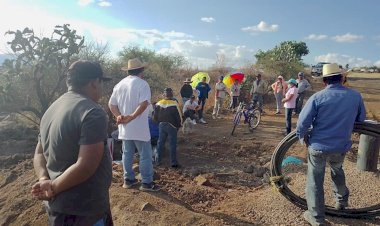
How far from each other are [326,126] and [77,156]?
9.44ft

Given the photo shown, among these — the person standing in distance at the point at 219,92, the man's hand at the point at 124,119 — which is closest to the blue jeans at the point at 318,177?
the man's hand at the point at 124,119

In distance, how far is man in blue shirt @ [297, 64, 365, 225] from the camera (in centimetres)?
411

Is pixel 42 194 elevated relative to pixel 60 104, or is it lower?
lower

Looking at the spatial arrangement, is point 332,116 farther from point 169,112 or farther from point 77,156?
point 169,112

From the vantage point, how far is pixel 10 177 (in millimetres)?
7414

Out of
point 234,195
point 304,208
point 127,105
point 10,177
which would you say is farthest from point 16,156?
point 304,208

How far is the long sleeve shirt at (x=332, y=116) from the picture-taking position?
4.09 meters

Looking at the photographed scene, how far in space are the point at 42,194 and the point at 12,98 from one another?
844cm

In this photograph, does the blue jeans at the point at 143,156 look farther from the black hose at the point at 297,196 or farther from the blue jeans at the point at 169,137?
the blue jeans at the point at 169,137

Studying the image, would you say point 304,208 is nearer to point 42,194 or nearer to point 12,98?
point 42,194

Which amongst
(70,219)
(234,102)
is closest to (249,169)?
(70,219)

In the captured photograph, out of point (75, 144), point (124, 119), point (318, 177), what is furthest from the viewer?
point (124, 119)

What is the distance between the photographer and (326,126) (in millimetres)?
4152

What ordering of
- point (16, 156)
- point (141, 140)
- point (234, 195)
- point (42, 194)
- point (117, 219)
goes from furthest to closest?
point (16, 156) < point (234, 195) < point (141, 140) < point (117, 219) < point (42, 194)
